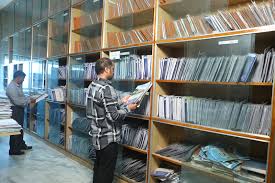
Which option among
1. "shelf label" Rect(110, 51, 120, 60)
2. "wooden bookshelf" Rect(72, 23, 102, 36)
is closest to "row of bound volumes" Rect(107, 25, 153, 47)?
"shelf label" Rect(110, 51, 120, 60)

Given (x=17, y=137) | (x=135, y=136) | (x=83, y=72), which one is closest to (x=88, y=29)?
(x=83, y=72)

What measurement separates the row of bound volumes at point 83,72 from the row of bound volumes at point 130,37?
0.55 metres

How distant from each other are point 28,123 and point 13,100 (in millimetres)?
1831

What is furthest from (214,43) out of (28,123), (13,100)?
(28,123)

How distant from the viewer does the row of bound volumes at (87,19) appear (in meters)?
3.41

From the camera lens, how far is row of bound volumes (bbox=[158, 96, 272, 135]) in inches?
68.9

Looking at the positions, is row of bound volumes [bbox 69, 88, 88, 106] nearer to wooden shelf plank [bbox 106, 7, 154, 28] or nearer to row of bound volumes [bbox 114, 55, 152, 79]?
row of bound volumes [bbox 114, 55, 152, 79]

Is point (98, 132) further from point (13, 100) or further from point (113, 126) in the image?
point (13, 100)

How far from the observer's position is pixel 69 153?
3.90 m

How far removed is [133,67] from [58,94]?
209 cm

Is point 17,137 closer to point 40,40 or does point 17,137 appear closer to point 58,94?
point 58,94

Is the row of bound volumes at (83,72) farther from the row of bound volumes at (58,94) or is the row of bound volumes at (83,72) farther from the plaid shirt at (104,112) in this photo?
the plaid shirt at (104,112)

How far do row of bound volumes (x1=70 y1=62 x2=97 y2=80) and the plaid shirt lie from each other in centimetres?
120

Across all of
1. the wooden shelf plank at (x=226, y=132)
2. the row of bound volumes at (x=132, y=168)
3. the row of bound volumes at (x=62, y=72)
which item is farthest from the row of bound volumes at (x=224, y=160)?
the row of bound volumes at (x=62, y=72)
